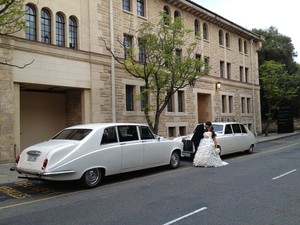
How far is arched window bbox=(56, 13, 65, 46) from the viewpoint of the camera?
16234 millimetres

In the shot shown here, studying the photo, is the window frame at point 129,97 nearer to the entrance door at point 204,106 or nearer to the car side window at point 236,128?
the car side window at point 236,128

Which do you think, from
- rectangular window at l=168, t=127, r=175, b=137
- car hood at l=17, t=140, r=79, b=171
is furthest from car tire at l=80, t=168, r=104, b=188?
rectangular window at l=168, t=127, r=175, b=137

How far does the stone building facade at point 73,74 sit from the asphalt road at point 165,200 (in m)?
6.28

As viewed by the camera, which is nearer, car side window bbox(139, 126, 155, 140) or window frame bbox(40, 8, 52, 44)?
car side window bbox(139, 126, 155, 140)

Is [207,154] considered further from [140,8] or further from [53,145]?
[140,8]

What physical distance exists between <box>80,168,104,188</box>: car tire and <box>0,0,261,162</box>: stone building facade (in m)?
5.73

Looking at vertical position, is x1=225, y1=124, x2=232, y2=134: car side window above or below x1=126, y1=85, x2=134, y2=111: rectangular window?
below

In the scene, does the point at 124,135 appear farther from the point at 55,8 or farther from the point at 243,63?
the point at 243,63

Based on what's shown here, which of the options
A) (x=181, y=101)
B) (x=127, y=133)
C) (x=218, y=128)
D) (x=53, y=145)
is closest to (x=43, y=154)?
(x=53, y=145)

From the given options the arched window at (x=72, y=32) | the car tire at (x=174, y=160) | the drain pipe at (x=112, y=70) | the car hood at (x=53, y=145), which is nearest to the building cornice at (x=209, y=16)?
the drain pipe at (x=112, y=70)

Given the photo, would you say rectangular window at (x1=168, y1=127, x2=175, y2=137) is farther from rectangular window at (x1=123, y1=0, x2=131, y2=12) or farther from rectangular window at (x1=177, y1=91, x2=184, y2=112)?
rectangular window at (x1=123, y1=0, x2=131, y2=12)

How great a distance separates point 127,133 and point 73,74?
7.69m

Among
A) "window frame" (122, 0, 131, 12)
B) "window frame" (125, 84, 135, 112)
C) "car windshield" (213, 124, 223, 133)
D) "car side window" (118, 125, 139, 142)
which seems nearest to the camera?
"car side window" (118, 125, 139, 142)

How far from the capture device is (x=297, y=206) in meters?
6.28
